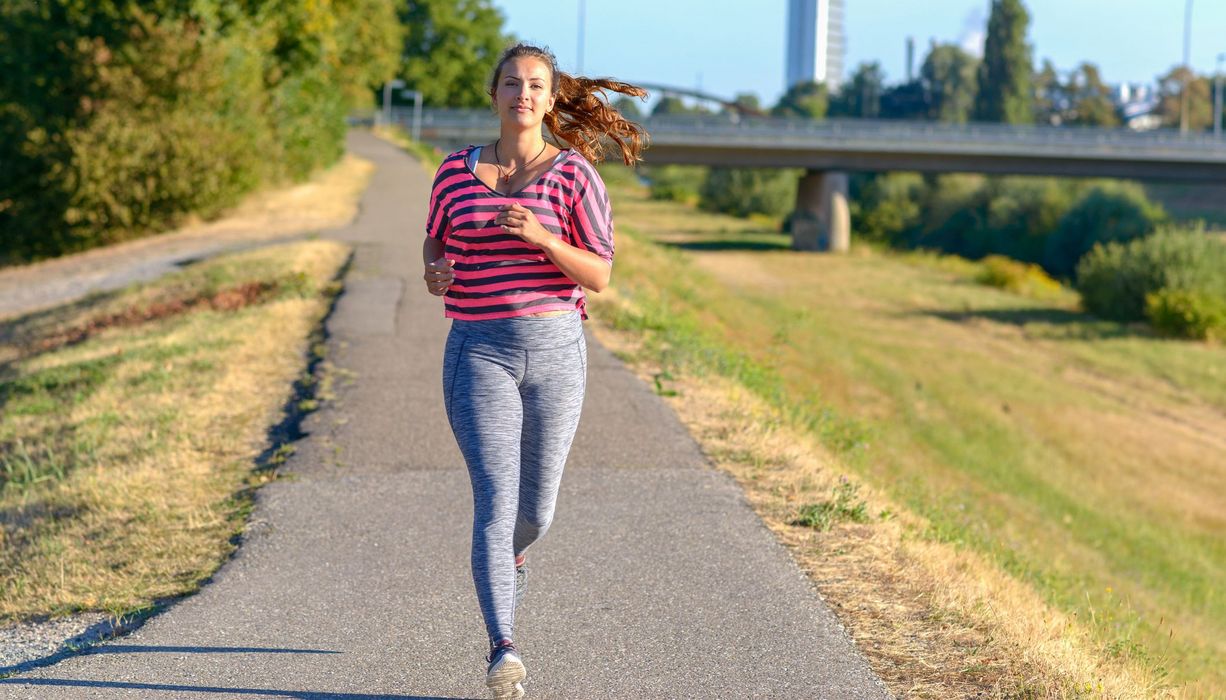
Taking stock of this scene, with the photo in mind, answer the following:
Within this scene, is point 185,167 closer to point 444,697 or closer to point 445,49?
point 444,697

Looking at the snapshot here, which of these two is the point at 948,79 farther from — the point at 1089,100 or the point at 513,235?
the point at 513,235

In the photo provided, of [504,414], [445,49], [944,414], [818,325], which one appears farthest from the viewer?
[445,49]

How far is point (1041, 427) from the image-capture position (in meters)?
21.9

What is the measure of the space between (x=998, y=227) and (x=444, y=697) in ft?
214

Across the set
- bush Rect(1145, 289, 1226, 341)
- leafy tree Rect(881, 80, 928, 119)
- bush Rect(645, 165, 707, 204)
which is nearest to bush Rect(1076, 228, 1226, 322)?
bush Rect(1145, 289, 1226, 341)

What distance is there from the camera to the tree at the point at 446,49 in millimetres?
86438

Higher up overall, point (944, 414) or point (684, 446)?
point (684, 446)

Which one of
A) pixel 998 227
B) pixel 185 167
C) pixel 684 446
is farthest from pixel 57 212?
pixel 998 227

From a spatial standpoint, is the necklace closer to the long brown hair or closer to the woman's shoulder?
the woman's shoulder

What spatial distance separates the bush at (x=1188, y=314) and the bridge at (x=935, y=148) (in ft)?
56.7

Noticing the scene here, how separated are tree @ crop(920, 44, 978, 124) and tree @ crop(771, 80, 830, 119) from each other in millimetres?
11534

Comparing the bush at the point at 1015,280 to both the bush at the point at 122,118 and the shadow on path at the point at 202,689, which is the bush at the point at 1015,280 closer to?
the bush at the point at 122,118

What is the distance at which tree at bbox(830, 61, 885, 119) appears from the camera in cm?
11856

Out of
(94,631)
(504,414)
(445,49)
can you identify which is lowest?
(94,631)
